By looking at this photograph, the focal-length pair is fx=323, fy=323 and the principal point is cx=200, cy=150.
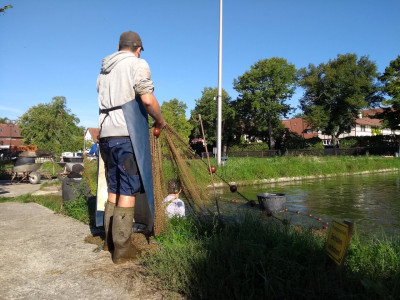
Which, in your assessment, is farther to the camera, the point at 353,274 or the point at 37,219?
the point at 37,219

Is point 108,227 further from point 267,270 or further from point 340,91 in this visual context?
point 340,91

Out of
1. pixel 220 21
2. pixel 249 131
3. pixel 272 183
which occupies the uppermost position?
pixel 220 21

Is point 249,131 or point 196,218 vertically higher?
point 249,131

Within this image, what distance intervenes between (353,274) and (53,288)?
2.23 m

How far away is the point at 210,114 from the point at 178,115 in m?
6.38

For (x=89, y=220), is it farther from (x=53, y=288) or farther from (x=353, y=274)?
(x=353, y=274)

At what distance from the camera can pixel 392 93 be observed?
40031 mm

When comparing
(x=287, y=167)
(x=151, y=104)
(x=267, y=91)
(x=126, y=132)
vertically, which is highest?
(x=267, y=91)

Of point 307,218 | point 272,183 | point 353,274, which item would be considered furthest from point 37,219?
point 272,183

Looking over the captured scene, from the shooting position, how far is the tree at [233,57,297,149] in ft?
167

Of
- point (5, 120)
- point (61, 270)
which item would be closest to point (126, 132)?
point (61, 270)

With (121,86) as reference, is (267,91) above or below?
above

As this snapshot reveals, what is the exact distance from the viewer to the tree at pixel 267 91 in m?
51.0

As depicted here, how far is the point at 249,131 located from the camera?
189 ft
